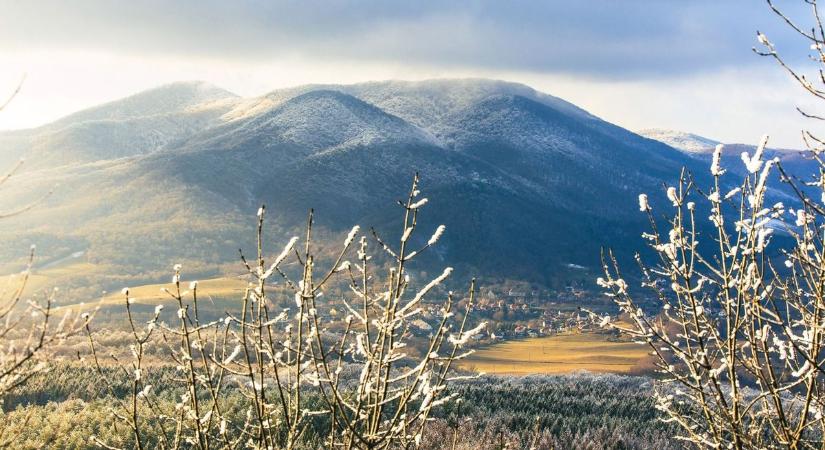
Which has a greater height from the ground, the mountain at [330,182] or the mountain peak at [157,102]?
the mountain peak at [157,102]

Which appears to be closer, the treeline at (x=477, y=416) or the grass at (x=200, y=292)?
the treeline at (x=477, y=416)

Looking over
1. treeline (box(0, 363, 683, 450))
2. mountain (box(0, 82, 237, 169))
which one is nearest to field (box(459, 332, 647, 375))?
treeline (box(0, 363, 683, 450))

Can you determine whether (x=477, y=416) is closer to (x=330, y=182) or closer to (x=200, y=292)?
(x=200, y=292)

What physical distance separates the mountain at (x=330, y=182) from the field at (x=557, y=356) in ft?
80.6

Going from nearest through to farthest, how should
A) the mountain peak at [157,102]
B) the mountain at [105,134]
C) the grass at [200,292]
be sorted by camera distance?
1. the grass at [200,292]
2. the mountain at [105,134]
3. the mountain peak at [157,102]

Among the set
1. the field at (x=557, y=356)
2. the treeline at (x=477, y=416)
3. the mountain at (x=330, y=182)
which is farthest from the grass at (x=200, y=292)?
→ the treeline at (x=477, y=416)

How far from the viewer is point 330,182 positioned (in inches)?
3617

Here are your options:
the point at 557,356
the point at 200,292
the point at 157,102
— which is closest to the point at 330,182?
the point at 200,292

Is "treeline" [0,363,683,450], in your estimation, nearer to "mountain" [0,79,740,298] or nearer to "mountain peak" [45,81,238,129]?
"mountain" [0,79,740,298]

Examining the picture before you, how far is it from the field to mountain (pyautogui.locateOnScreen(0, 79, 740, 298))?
2456cm

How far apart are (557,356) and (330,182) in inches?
2146

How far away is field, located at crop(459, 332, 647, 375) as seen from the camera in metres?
36.3

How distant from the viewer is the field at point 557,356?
119 ft

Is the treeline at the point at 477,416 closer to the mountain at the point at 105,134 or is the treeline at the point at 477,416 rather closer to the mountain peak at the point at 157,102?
the mountain at the point at 105,134
